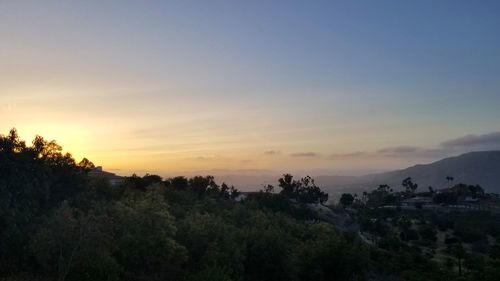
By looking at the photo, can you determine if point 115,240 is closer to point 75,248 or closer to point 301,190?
point 75,248

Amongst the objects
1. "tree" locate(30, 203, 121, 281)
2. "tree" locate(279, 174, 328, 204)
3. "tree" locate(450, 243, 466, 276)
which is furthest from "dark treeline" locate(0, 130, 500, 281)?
"tree" locate(279, 174, 328, 204)

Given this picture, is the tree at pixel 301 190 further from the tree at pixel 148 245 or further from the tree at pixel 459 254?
the tree at pixel 148 245

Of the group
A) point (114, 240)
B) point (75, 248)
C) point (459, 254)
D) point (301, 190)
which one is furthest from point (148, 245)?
point (301, 190)

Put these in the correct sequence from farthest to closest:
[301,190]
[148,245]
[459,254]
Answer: [301,190] → [459,254] → [148,245]

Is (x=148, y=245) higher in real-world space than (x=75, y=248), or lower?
lower

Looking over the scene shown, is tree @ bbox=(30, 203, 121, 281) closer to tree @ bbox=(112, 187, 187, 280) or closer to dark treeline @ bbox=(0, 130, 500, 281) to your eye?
dark treeline @ bbox=(0, 130, 500, 281)

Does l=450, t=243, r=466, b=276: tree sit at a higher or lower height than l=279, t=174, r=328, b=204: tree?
lower

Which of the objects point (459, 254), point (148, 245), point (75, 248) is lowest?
point (459, 254)

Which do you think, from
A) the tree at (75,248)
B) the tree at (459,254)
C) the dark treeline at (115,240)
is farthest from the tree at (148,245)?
the tree at (459,254)

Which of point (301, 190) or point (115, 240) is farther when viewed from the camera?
point (301, 190)

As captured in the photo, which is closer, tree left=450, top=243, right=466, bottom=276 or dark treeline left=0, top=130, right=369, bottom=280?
dark treeline left=0, top=130, right=369, bottom=280

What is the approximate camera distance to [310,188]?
12588cm

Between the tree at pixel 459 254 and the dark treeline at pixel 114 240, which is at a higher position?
the dark treeline at pixel 114 240

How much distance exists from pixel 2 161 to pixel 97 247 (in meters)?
12.8
